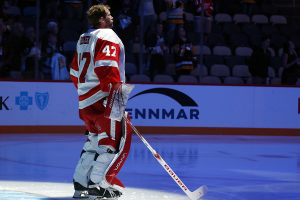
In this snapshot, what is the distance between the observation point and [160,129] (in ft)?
25.4

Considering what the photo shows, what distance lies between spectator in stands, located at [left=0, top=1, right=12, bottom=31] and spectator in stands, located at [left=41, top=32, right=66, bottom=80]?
731mm

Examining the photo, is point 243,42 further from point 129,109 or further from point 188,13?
point 129,109

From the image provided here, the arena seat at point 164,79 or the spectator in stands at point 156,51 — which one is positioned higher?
the spectator in stands at point 156,51

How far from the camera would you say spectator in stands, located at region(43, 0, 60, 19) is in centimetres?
768

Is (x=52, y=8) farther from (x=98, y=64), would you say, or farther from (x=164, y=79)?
(x=98, y=64)

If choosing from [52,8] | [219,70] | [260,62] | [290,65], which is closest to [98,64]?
[52,8]

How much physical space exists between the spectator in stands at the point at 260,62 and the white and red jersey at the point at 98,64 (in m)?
5.76

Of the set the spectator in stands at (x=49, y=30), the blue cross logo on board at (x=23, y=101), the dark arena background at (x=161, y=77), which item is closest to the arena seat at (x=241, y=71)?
the dark arena background at (x=161, y=77)

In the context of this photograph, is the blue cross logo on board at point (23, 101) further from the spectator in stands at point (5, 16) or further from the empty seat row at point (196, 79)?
A: the empty seat row at point (196, 79)

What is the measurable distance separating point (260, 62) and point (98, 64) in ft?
20.1

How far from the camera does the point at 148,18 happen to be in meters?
7.92

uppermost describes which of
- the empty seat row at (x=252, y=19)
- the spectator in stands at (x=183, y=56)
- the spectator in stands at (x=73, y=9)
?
the spectator in stands at (x=73, y=9)

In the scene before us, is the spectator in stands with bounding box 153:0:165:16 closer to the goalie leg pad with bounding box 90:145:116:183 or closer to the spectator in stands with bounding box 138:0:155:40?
the spectator in stands with bounding box 138:0:155:40

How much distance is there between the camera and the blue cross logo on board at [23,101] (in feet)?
24.3
